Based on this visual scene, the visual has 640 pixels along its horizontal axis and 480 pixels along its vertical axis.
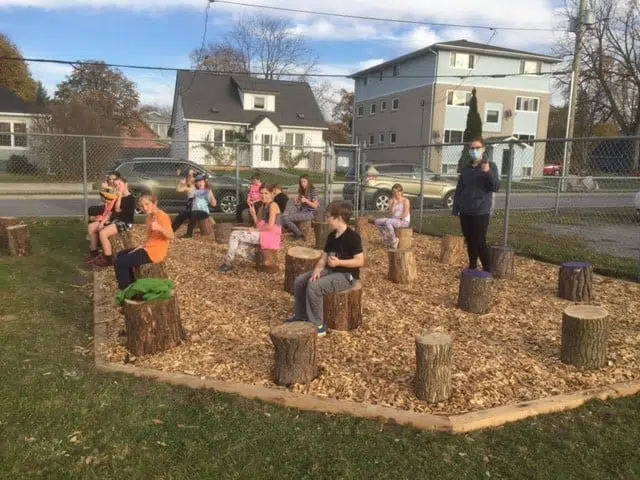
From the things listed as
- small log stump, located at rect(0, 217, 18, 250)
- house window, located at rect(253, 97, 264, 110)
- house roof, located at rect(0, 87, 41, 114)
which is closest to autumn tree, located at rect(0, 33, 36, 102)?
house roof, located at rect(0, 87, 41, 114)

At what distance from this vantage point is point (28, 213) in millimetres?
15109

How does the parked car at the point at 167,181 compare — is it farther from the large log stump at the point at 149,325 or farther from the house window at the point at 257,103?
the house window at the point at 257,103

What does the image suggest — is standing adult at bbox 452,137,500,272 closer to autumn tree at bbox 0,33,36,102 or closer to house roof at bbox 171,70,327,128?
house roof at bbox 171,70,327,128

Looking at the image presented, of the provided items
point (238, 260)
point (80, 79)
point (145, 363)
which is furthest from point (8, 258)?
point (80, 79)

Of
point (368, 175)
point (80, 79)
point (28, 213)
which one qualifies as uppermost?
point (80, 79)

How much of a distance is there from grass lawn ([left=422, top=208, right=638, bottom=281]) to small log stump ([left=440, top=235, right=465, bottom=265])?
1524 millimetres

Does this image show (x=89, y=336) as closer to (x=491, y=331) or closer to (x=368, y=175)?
(x=491, y=331)

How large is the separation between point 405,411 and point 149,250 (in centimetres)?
371

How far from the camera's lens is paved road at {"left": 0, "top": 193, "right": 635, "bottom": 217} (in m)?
15.1

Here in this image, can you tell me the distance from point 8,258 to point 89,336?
4.50 metres

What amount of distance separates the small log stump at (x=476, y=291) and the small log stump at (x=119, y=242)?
490 centimetres

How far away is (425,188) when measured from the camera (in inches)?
679

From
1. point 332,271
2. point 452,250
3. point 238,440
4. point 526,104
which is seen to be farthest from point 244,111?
point 238,440

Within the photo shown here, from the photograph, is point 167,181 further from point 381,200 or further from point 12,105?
point 12,105
